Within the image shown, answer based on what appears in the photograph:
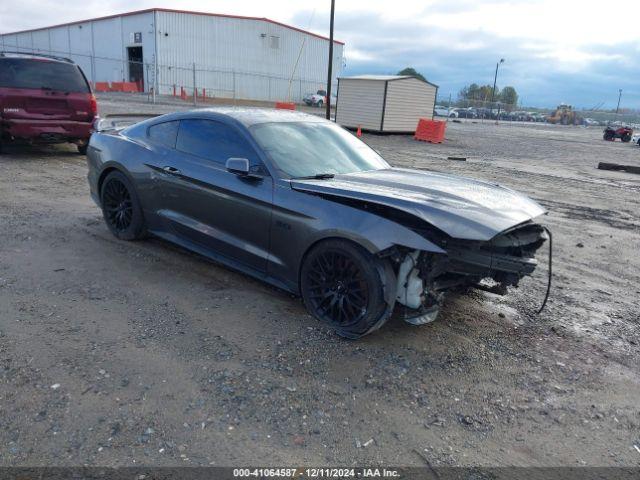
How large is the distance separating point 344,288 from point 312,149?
4.85 ft

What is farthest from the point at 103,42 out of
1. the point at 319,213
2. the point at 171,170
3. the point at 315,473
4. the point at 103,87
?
the point at 315,473

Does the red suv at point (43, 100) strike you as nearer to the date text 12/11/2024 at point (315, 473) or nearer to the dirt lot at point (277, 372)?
the dirt lot at point (277, 372)

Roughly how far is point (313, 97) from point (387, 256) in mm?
49497

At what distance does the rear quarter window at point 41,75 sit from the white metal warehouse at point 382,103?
50.7 feet

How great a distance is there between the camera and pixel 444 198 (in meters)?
3.70

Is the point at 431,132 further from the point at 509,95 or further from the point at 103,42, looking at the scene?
the point at 509,95

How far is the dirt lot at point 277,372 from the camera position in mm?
2635

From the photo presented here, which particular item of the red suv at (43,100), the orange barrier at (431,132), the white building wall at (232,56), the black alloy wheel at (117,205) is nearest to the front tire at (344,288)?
the black alloy wheel at (117,205)

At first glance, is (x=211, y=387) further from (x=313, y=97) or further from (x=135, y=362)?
(x=313, y=97)

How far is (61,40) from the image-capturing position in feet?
194

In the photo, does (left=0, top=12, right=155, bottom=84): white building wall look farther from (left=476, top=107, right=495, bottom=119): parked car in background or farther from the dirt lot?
the dirt lot

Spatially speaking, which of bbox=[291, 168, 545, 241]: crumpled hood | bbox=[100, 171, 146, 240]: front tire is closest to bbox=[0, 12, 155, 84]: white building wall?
bbox=[100, 171, 146, 240]: front tire

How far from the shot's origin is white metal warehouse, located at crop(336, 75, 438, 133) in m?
23.6

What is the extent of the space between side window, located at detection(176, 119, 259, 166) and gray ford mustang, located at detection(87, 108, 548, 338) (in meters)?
0.01
